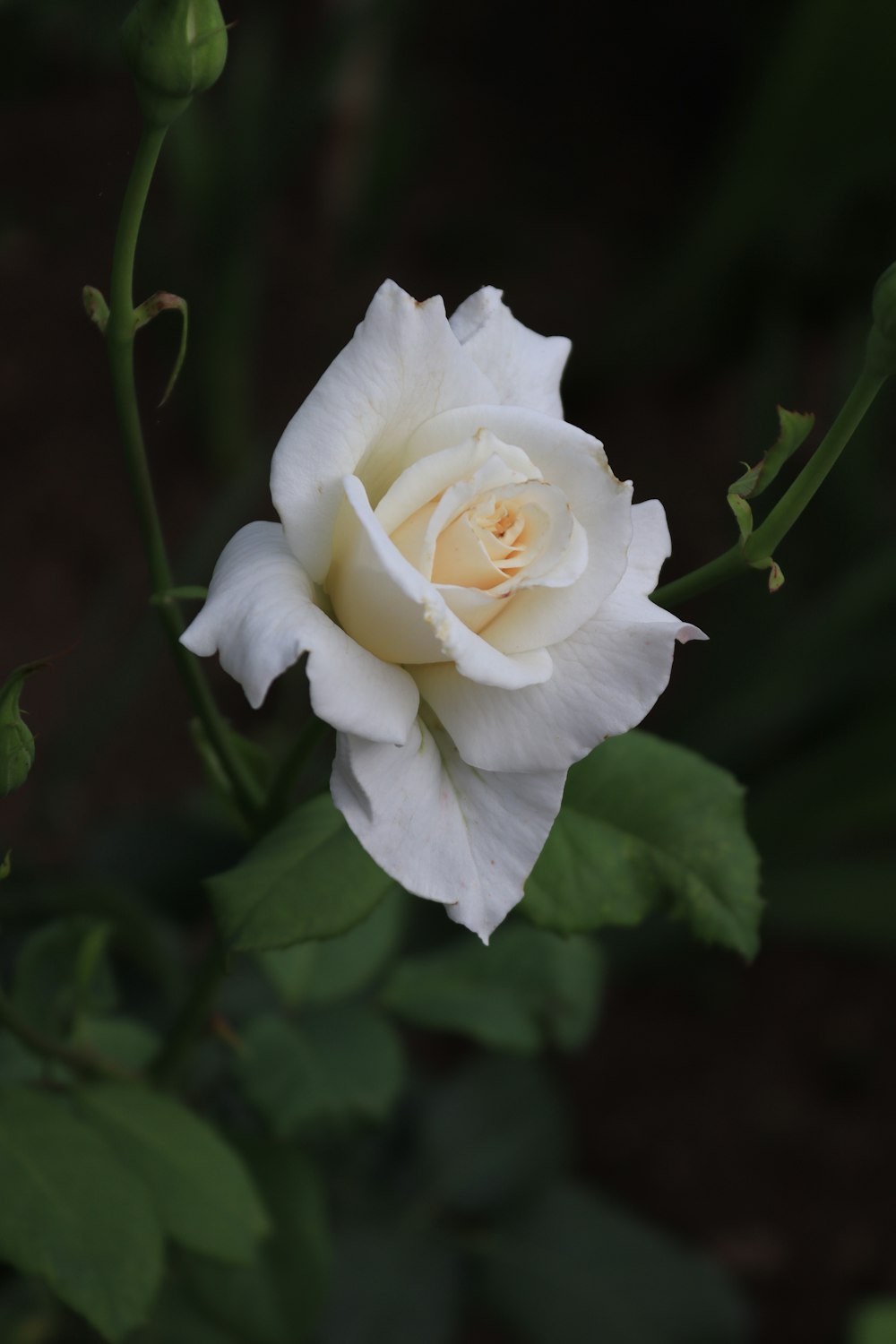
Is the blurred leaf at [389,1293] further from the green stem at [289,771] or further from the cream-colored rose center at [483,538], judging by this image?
the cream-colored rose center at [483,538]

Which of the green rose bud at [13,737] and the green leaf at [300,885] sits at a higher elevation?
the green rose bud at [13,737]

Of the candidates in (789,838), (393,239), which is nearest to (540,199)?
(393,239)

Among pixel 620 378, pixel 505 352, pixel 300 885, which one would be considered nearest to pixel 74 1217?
pixel 300 885

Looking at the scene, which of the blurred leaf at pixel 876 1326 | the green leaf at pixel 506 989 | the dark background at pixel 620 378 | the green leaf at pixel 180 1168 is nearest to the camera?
the green leaf at pixel 180 1168

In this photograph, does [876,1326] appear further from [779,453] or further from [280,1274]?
[779,453]

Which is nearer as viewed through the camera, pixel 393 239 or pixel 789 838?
pixel 789 838

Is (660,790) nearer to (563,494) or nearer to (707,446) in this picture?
(563,494)

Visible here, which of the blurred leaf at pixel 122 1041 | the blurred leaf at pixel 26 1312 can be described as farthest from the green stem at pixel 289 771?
the blurred leaf at pixel 26 1312
